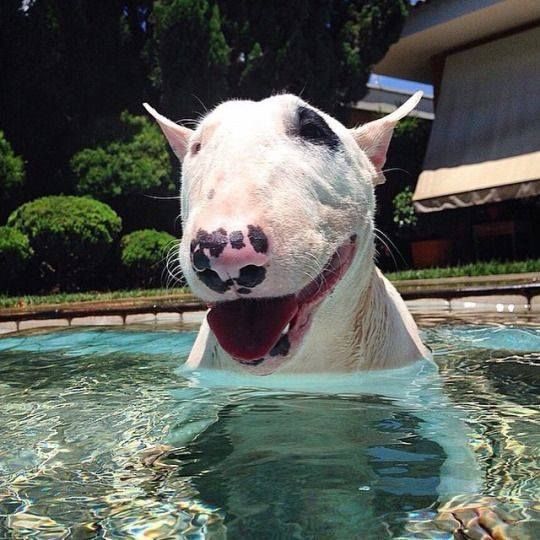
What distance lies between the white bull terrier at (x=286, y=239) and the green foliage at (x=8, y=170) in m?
11.0

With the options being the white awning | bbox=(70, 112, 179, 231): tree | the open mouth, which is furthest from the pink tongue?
the white awning

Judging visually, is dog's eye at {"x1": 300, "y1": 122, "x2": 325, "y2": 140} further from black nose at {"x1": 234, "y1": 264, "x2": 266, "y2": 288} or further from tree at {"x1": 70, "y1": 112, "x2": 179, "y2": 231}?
tree at {"x1": 70, "y1": 112, "x2": 179, "y2": 231}

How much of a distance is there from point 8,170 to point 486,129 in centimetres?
1031

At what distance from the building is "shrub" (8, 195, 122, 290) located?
6.91 m

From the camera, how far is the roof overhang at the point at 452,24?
47.4 ft

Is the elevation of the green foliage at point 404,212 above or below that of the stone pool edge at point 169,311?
above

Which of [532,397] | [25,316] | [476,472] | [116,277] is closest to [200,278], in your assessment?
[476,472]

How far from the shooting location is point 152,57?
1462cm

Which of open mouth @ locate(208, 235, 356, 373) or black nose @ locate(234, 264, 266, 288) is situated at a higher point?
black nose @ locate(234, 264, 266, 288)

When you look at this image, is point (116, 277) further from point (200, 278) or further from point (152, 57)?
point (200, 278)

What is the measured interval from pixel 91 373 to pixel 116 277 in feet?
34.9

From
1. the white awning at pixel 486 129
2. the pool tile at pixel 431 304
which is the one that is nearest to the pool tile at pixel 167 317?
the pool tile at pixel 431 304

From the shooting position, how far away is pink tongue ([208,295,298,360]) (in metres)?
1.99

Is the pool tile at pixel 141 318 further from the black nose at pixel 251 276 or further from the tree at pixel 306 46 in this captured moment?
the tree at pixel 306 46
